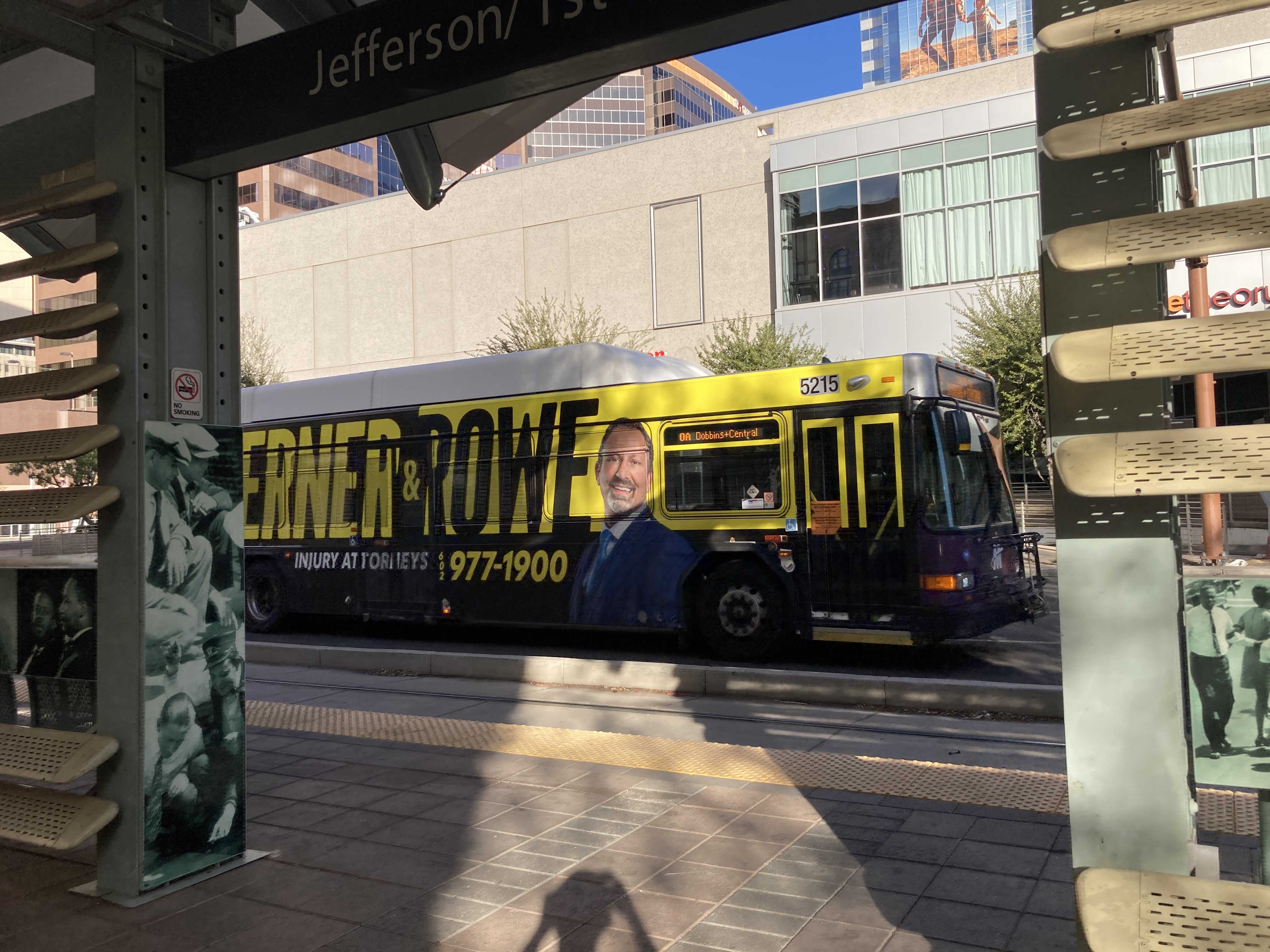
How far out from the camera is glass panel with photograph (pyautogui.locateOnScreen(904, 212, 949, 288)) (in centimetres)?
3025

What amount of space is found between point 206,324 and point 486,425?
8071 mm

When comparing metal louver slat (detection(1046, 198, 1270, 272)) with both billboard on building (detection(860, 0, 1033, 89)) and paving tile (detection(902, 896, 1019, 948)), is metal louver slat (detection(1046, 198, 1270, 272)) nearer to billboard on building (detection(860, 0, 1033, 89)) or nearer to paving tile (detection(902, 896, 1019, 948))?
paving tile (detection(902, 896, 1019, 948))

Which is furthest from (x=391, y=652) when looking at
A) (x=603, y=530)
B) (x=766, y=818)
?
(x=766, y=818)

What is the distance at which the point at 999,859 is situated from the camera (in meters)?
4.38

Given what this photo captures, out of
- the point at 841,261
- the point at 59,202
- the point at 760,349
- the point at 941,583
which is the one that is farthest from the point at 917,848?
the point at 841,261

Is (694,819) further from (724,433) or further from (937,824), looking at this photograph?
(724,433)

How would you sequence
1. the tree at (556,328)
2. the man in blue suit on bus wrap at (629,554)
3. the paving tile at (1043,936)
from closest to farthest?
the paving tile at (1043,936), the man in blue suit on bus wrap at (629,554), the tree at (556,328)

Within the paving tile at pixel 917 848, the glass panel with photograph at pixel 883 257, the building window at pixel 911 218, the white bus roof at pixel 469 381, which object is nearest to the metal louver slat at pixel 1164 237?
the paving tile at pixel 917 848

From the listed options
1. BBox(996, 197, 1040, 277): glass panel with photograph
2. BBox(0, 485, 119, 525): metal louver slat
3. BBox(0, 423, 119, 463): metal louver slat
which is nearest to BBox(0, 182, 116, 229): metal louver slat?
BBox(0, 423, 119, 463): metal louver slat

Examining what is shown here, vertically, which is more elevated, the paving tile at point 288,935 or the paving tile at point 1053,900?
the paving tile at point 1053,900

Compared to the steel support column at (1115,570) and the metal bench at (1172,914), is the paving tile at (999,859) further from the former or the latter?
the metal bench at (1172,914)

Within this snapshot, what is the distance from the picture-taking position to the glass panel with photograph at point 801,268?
3197cm

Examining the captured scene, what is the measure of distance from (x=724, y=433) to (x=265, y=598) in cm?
770

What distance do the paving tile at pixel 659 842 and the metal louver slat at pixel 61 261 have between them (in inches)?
131
